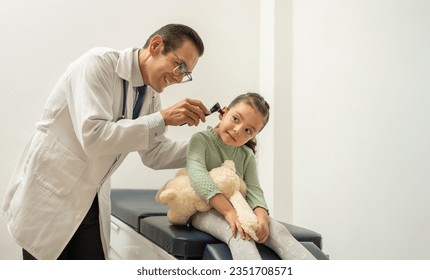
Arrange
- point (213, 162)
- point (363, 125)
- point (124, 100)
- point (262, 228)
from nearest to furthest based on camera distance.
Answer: point (262, 228)
point (124, 100)
point (213, 162)
point (363, 125)

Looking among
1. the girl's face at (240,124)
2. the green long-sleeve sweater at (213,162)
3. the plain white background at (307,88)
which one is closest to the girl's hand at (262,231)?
the green long-sleeve sweater at (213,162)

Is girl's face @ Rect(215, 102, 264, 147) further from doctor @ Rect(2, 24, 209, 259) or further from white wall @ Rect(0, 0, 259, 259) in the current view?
white wall @ Rect(0, 0, 259, 259)

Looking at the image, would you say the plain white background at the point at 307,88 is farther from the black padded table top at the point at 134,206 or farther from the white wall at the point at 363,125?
the black padded table top at the point at 134,206

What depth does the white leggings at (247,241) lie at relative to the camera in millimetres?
1436

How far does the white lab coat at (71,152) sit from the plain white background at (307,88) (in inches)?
57.6

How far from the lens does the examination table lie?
5.04 feet

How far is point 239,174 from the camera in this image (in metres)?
1.81

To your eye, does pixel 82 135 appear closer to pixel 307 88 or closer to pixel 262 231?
pixel 262 231

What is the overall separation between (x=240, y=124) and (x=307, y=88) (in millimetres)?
1632

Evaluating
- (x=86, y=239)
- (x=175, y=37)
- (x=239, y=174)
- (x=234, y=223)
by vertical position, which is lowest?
(x=86, y=239)

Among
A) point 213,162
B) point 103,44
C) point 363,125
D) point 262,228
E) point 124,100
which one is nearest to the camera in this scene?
point 262,228

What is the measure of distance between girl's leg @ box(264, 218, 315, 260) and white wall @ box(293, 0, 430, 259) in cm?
100

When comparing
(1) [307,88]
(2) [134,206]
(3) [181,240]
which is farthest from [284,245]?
(1) [307,88]

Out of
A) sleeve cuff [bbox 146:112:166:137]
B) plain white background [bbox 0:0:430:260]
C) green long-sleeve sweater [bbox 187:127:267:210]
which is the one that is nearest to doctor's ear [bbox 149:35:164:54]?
sleeve cuff [bbox 146:112:166:137]
